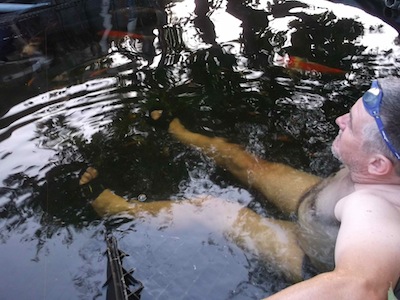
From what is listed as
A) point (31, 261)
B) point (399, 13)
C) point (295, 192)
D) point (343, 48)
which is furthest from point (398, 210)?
point (399, 13)

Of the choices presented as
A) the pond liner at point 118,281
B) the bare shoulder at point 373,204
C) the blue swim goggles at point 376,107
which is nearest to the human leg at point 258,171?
the bare shoulder at point 373,204

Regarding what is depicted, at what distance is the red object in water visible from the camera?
18.5 ft

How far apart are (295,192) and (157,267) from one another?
4.03 feet

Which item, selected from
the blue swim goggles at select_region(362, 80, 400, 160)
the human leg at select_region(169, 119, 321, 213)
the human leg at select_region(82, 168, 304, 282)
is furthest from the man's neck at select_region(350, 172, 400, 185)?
the human leg at select_region(169, 119, 321, 213)

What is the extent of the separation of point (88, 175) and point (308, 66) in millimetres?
3201

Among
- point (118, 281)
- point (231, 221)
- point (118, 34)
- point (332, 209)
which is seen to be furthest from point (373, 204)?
point (118, 34)

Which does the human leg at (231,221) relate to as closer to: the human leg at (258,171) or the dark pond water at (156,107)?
the dark pond water at (156,107)

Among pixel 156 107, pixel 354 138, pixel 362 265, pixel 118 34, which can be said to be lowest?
pixel 156 107

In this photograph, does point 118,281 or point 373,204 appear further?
point 118,281

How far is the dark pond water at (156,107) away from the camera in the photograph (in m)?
3.25

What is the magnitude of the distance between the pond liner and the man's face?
1.53 metres

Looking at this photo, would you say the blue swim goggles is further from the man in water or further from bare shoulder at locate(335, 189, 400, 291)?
bare shoulder at locate(335, 189, 400, 291)

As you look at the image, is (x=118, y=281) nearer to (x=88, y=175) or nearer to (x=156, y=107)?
(x=88, y=175)

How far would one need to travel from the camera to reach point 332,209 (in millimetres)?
2834
